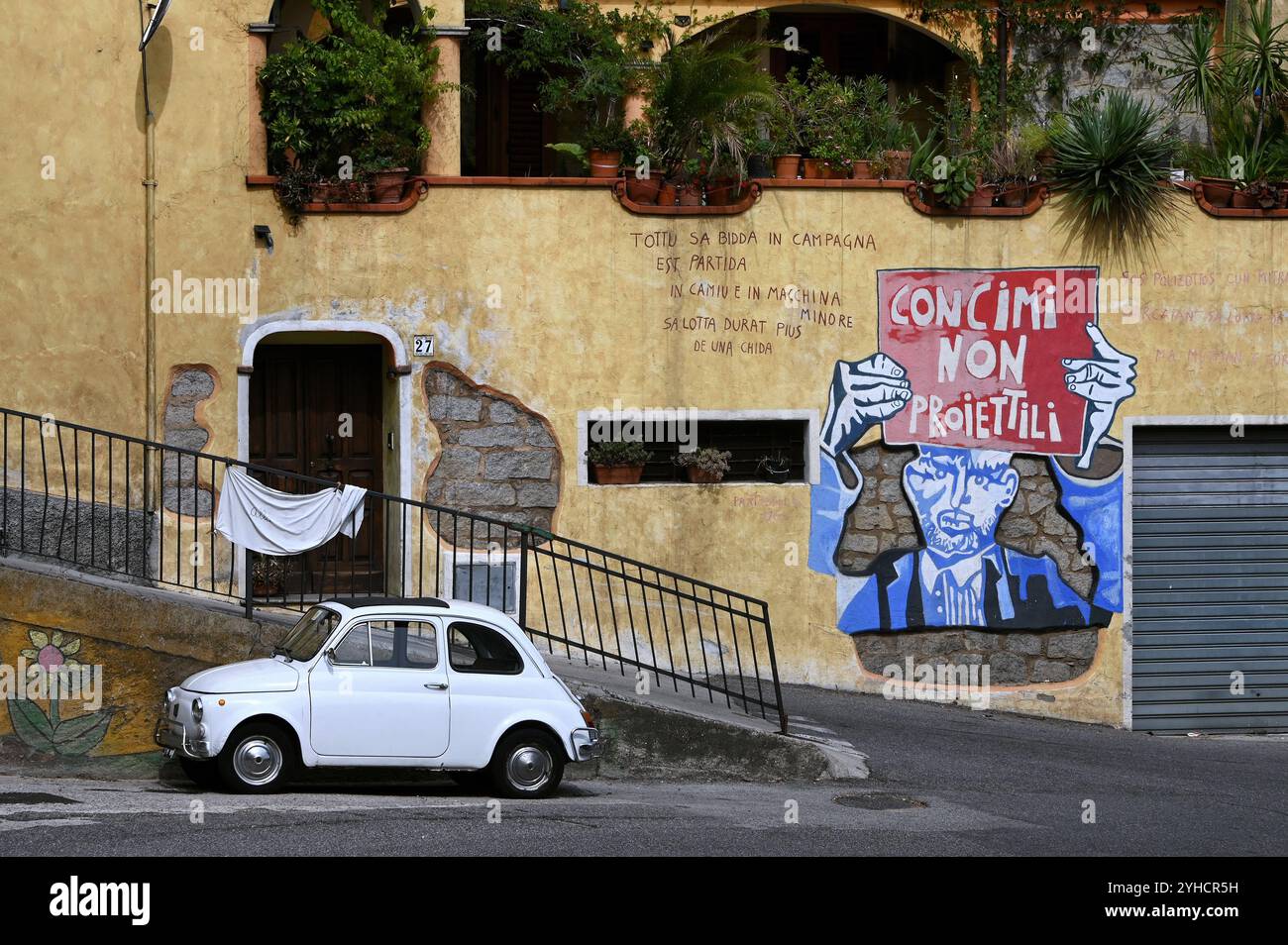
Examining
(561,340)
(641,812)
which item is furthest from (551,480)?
(641,812)

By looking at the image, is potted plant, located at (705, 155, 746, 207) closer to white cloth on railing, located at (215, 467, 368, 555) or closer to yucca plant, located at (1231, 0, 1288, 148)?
white cloth on railing, located at (215, 467, 368, 555)

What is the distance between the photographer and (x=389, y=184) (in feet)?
45.6

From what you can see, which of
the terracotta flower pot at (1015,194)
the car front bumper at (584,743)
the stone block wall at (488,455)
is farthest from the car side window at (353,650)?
the terracotta flower pot at (1015,194)

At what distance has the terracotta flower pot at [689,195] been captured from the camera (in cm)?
1436

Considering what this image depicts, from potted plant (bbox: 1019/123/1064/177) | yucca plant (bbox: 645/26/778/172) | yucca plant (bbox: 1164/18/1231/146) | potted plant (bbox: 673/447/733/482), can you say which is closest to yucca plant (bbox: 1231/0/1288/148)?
yucca plant (bbox: 1164/18/1231/146)

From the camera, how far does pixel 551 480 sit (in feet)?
46.5

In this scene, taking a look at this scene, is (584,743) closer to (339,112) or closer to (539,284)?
(539,284)

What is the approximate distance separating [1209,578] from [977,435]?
2.77 meters

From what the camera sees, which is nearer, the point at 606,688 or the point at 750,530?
the point at 606,688

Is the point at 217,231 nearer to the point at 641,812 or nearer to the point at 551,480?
the point at 551,480

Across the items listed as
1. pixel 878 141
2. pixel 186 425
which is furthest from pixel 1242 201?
pixel 186 425

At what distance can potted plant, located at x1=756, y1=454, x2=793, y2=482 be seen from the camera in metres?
14.6

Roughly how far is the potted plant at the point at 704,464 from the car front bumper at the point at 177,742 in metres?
5.64
